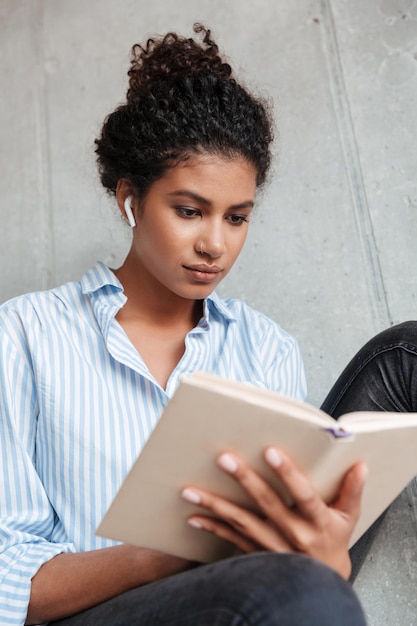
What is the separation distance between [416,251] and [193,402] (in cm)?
115

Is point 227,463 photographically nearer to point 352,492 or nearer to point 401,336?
point 352,492

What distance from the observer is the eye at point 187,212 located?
4.33ft

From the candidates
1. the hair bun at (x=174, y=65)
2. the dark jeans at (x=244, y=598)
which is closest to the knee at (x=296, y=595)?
the dark jeans at (x=244, y=598)

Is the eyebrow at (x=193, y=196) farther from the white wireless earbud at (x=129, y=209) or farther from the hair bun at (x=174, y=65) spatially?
the hair bun at (x=174, y=65)

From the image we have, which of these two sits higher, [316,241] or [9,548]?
[316,241]

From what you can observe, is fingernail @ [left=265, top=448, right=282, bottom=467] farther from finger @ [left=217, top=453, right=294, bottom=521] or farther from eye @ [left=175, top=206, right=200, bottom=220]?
eye @ [left=175, top=206, right=200, bottom=220]

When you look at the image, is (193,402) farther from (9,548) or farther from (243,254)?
(243,254)

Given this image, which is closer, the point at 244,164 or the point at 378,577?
the point at 244,164

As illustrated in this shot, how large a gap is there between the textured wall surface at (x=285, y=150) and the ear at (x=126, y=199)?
0.53m

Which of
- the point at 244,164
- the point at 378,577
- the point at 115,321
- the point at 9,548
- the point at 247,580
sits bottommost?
the point at 378,577

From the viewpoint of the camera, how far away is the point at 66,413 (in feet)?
4.16

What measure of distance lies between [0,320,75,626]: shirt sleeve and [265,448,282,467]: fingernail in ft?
1.45

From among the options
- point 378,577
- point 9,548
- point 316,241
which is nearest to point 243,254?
point 316,241

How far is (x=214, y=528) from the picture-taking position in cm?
91
